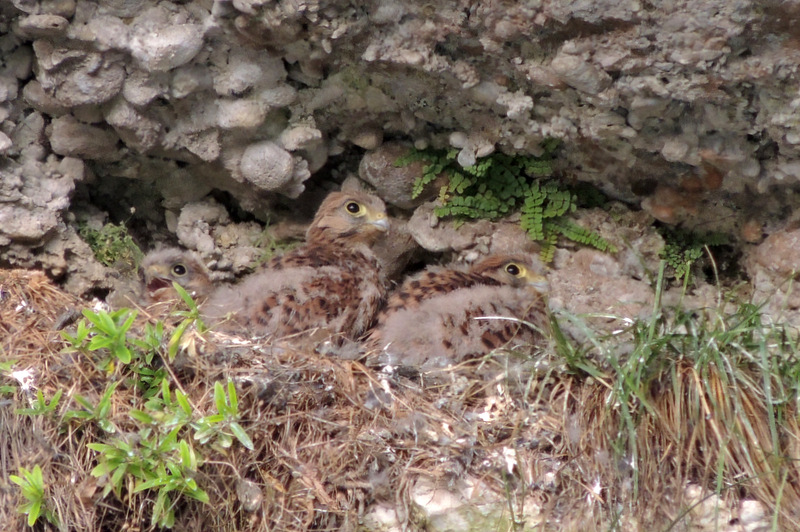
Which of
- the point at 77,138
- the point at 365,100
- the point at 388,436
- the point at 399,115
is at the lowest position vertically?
the point at 388,436

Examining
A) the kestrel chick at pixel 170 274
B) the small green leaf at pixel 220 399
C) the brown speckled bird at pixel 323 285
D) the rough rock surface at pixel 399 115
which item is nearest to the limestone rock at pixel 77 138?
the rough rock surface at pixel 399 115

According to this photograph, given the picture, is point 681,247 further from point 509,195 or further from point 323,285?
point 323,285

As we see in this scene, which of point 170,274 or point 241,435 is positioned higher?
point 241,435

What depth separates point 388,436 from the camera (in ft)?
13.9

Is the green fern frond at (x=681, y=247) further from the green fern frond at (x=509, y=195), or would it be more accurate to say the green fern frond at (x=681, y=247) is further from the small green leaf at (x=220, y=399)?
the small green leaf at (x=220, y=399)

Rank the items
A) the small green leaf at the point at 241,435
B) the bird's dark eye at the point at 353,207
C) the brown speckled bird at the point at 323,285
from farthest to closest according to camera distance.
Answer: the bird's dark eye at the point at 353,207 < the brown speckled bird at the point at 323,285 < the small green leaf at the point at 241,435

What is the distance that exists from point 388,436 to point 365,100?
2508 mm

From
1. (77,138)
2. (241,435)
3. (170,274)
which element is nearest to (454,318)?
(241,435)

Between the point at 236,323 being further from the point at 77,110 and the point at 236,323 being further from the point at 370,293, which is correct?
the point at 77,110

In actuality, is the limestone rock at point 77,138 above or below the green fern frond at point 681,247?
above

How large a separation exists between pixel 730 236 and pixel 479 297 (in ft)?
6.43

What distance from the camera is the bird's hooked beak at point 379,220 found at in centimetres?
609

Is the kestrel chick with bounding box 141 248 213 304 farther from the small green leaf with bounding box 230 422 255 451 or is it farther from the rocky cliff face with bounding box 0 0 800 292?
the small green leaf with bounding box 230 422 255 451

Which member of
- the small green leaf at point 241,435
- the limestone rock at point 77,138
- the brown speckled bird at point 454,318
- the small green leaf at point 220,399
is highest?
the limestone rock at point 77,138
